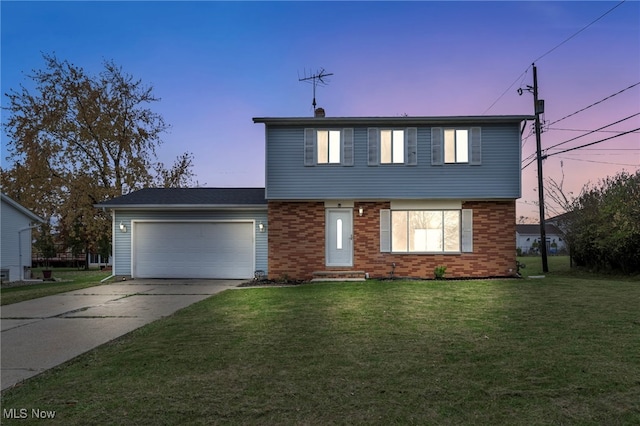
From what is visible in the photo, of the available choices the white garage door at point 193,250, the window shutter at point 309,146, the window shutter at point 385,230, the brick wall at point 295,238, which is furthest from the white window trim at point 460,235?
the white garage door at point 193,250

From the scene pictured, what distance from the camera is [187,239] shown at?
1571 centimetres

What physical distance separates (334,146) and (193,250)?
21.7 ft

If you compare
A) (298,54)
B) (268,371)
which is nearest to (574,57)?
(298,54)

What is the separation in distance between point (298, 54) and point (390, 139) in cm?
584

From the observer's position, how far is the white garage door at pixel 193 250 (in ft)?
50.9

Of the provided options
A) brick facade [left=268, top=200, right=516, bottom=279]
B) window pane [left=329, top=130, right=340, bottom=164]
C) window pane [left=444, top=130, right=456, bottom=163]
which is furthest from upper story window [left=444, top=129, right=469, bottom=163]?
window pane [left=329, top=130, right=340, bottom=164]

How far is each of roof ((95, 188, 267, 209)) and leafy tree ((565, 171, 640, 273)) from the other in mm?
13272

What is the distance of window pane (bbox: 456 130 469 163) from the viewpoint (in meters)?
14.2

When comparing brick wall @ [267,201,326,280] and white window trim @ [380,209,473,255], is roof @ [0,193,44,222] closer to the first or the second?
brick wall @ [267,201,326,280]

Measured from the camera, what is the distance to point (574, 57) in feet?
52.5

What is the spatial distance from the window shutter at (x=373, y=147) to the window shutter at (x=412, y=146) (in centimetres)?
106

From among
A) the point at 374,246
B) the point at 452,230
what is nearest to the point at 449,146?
the point at 452,230

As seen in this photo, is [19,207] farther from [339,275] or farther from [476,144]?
[476,144]

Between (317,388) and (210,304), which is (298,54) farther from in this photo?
(317,388)
